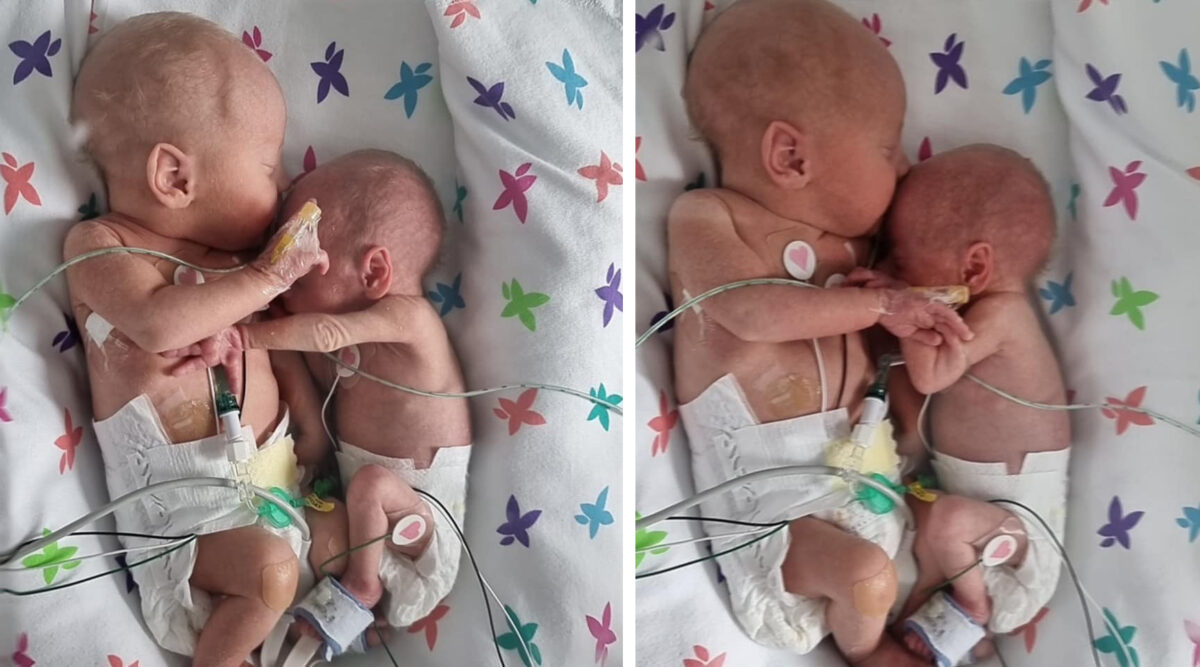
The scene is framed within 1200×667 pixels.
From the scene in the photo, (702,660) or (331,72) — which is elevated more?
(331,72)

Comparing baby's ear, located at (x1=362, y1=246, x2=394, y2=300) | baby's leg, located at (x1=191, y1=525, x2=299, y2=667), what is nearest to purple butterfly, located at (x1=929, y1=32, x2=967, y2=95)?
baby's ear, located at (x1=362, y1=246, x2=394, y2=300)

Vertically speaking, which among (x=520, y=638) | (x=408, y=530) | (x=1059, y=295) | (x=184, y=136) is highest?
(x=184, y=136)

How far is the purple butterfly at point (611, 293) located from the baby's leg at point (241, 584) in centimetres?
36

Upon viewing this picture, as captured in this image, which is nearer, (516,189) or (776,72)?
(776,72)

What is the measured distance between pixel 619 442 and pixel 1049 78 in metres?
0.52

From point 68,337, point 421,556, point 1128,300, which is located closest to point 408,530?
point 421,556

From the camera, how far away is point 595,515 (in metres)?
0.84

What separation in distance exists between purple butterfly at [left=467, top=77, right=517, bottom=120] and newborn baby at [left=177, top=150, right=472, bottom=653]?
0.10 metres

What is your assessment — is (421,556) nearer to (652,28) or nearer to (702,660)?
(702,660)

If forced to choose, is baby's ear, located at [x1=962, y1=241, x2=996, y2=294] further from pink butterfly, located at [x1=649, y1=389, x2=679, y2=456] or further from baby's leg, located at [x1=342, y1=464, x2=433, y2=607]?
baby's leg, located at [x1=342, y1=464, x2=433, y2=607]

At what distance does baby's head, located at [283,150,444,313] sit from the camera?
0.80 meters

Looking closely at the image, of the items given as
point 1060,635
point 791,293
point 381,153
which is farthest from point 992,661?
point 381,153

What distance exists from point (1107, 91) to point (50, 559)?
1.07 m

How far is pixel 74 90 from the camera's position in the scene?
842 millimetres
